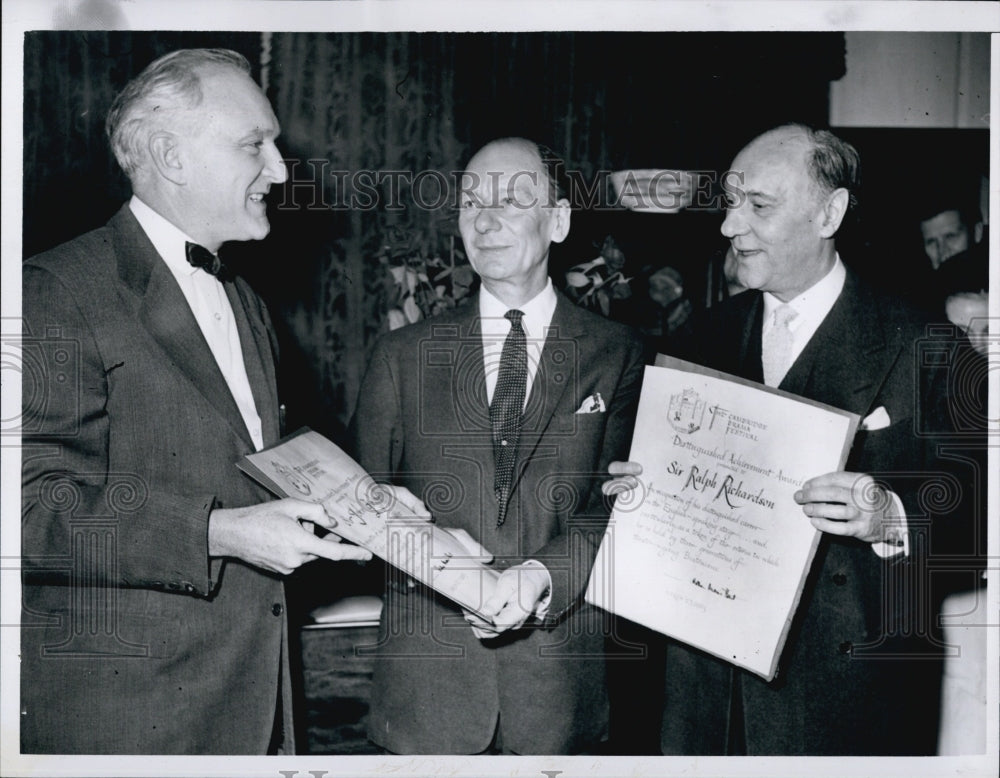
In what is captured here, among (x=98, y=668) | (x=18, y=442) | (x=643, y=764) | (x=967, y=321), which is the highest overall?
(x=967, y=321)

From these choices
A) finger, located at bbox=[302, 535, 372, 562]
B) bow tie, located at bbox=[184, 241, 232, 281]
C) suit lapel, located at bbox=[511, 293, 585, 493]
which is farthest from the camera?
suit lapel, located at bbox=[511, 293, 585, 493]

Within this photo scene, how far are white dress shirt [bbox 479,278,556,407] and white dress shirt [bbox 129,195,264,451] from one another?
0.50 m

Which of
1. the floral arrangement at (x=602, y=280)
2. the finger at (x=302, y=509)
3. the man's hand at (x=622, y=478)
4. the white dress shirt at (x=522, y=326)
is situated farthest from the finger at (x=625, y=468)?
the finger at (x=302, y=509)

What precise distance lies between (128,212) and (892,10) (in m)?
1.68

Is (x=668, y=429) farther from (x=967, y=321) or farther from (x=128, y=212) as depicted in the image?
(x=128, y=212)

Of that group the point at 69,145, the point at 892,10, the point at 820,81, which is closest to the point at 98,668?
the point at 69,145

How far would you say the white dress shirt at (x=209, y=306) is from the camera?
199cm

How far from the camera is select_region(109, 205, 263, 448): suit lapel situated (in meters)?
1.93

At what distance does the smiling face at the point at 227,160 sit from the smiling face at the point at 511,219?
42cm

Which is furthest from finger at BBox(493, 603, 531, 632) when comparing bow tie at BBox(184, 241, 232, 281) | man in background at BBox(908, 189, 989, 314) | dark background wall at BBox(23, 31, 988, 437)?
man in background at BBox(908, 189, 989, 314)

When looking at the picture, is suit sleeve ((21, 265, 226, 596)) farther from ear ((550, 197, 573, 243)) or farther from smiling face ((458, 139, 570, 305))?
ear ((550, 197, 573, 243))

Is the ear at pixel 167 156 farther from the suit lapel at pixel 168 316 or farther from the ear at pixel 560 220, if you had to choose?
the ear at pixel 560 220

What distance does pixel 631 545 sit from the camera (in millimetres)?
2031

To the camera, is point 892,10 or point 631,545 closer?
point 631,545
